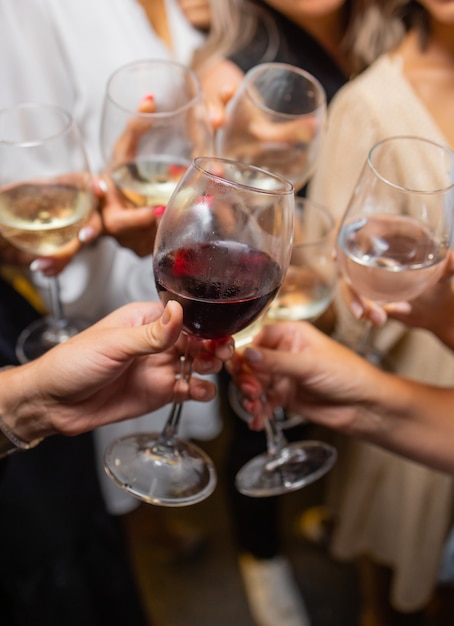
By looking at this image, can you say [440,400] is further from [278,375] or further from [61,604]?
[61,604]

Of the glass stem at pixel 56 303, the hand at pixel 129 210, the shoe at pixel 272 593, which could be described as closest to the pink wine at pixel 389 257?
the hand at pixel 129 210

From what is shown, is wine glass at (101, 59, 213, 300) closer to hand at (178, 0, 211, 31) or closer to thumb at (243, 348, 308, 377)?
thumb at (243, 348, 308, 377)

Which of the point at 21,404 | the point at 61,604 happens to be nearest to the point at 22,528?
the point at 61,604

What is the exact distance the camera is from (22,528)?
1.39 meters

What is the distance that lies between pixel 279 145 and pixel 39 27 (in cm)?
59

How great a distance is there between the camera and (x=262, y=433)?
72.7 inches

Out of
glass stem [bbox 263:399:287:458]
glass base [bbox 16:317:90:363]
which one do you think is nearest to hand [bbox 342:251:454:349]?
glass stem [bbox 263:399:287:458]

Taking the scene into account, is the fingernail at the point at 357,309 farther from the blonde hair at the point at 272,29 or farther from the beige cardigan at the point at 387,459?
the blonde hair at the point at 272,29

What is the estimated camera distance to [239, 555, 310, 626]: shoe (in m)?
A: 1.92

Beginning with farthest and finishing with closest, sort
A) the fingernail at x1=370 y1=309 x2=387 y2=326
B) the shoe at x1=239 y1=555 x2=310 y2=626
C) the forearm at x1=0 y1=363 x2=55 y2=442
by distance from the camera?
the shoe at x1=239 y1=555 x2=310 y2=626, the fingernail at x1=370 y1=309 x2=387 y2=326, the forearm at x1=0 y1=363 x2=55 y2=442

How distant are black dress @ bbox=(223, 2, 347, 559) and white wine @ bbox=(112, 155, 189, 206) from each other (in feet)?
2.07

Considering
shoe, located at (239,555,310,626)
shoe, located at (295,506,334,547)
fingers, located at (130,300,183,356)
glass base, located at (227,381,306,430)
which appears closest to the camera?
fingers, located at (130,300,183,356)

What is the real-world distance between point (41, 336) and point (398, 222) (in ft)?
2.23

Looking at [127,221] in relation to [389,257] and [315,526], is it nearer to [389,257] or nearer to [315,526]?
[389,257]
